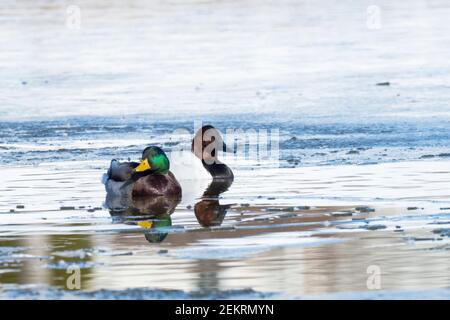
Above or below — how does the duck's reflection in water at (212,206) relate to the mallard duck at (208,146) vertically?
below

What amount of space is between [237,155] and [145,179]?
113 inches

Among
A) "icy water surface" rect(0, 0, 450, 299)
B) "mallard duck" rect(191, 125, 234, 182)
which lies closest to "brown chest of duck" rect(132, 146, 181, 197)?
"icy water surface" rect(0, 0, 450, 299)

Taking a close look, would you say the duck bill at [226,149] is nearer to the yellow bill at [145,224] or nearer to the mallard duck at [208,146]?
the mallard duck at [208,146]

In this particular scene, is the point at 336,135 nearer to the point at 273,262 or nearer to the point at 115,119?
the point at 115,119

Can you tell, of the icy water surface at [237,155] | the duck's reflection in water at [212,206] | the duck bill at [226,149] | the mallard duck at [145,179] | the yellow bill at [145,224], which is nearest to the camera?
the icy water surface at [237,155]

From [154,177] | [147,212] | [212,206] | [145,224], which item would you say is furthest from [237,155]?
[145,224]

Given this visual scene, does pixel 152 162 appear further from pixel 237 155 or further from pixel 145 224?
pixel 145 224

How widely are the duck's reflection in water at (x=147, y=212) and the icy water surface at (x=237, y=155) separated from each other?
6cm

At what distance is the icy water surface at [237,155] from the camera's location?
860cm

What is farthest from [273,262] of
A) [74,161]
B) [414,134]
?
[414,134]

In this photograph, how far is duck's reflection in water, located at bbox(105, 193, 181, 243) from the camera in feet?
34.2

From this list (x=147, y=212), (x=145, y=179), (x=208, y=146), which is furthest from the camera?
(x=208, y=146)

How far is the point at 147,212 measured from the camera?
11953mm

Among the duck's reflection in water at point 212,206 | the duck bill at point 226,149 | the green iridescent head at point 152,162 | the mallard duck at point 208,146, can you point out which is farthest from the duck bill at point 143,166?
the duck bill at point 226,149
